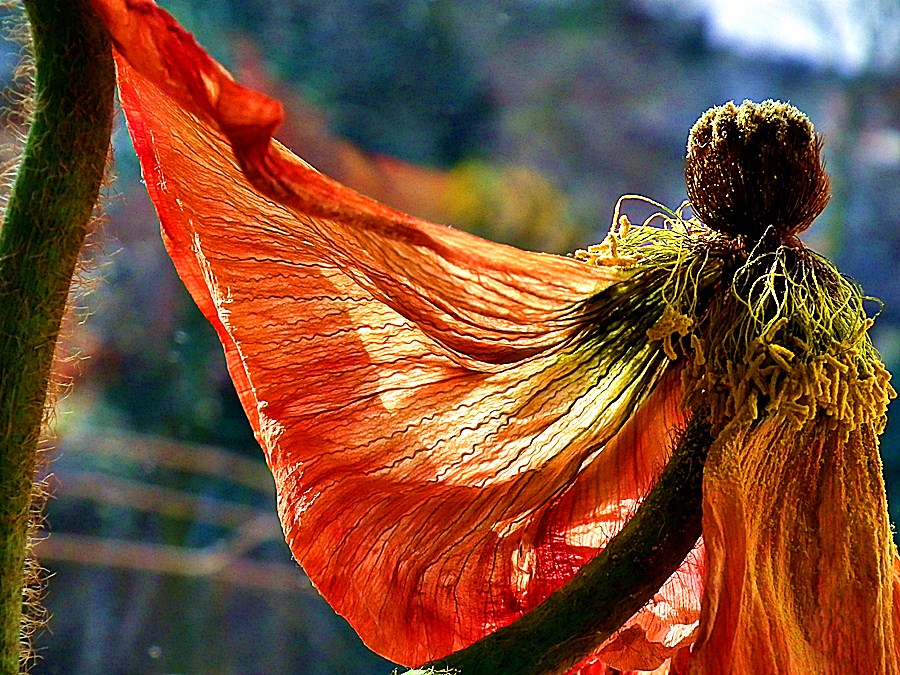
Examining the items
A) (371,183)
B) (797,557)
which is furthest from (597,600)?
(371,183)

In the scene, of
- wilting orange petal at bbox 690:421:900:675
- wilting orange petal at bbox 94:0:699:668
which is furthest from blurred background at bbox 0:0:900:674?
wilting orange petal at bbox 690:421:900:675

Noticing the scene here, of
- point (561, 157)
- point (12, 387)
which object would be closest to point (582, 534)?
point (12, 387)

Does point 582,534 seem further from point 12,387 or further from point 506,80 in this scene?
point 506,80

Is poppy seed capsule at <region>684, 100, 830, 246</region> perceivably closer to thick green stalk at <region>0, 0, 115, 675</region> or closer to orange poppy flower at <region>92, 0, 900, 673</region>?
orange poppy flower at <region>92, 0, 900, 673</region>

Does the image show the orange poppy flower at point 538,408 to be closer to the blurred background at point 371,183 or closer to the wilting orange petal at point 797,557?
the wilting orange petal at point 797,557

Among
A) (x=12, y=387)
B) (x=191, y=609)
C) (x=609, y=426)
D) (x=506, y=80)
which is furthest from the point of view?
(x=506, y=80)

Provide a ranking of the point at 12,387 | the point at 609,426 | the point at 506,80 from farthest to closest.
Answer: the point at 506,80 < the point at 609,426 < the point at 12,387

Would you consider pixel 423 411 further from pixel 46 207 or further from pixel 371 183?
pixel 371 183
